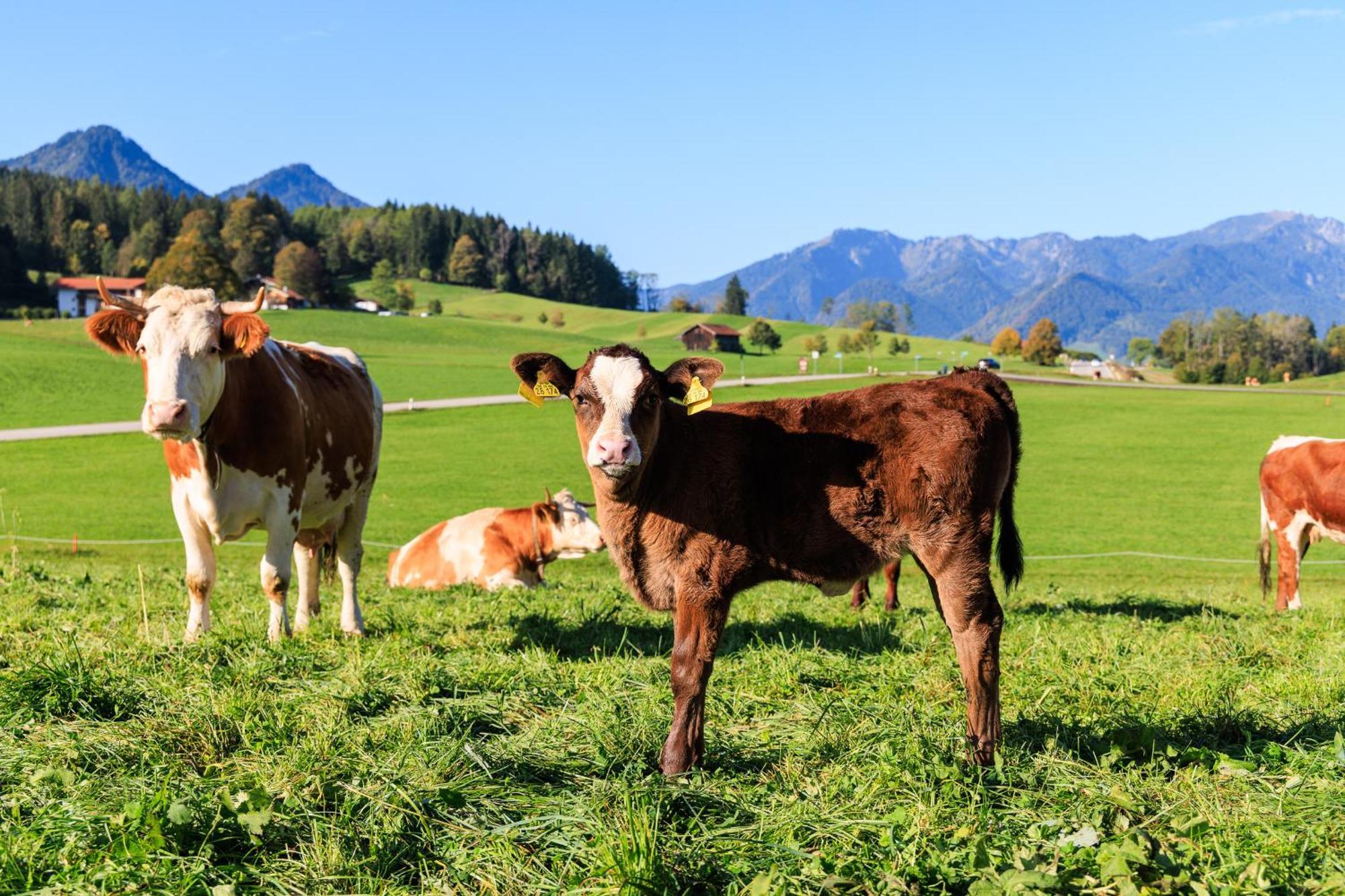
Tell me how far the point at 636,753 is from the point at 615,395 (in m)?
1.77

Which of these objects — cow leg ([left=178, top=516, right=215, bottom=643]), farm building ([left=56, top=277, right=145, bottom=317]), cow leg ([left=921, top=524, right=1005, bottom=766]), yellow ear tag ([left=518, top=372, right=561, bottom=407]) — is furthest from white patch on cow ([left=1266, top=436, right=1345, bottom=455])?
farm building ([left=56, top=277, right=145, bottom=317])

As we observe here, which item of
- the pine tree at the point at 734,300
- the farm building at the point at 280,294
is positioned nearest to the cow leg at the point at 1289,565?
the farm building at the point at 280,294

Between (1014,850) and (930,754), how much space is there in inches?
40.1

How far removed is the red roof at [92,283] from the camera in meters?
118

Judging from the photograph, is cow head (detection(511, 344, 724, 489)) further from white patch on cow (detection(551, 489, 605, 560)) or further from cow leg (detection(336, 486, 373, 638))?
white patch on cow (detection(551, 489, 605, 560))

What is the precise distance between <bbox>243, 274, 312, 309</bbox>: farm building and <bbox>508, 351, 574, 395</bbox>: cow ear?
12406 centimetres

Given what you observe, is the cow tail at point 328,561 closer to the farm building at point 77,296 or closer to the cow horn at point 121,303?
the cow horn at point 121,303

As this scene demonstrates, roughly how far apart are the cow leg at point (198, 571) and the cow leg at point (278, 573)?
1.30 feet

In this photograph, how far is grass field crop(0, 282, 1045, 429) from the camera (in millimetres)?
57219

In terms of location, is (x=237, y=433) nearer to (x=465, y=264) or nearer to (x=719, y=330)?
Answer: (x=719, y=330)

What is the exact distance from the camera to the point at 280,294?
130m

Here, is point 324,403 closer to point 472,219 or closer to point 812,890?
point 812,890

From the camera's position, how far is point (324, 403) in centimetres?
945

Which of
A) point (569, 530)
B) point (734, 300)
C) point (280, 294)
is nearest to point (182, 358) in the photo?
point (569, 530)
